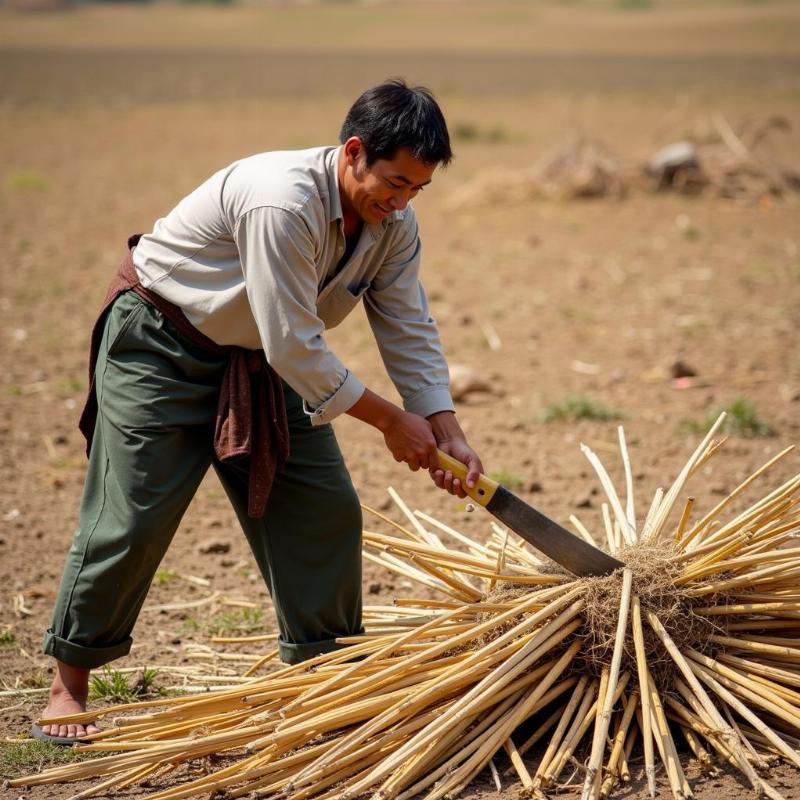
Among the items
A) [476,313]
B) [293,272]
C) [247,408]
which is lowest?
[247,408]

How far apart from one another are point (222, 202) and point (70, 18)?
52.0 meters

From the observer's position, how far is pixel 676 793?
2215 millimetres

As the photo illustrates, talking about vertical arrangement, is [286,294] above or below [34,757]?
above

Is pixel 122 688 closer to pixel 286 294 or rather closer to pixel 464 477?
pixel 464 477

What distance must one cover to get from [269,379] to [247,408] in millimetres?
106

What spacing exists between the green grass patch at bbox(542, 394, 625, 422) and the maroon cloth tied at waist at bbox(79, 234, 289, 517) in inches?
102

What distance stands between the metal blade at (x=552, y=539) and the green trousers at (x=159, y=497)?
416 mm

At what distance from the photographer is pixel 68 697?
8.88 ft

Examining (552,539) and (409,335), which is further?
(409,335)

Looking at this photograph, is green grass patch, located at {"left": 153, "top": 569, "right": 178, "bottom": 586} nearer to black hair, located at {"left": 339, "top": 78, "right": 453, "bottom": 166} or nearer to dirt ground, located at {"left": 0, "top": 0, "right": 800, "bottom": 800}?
dirt ground, located at {"left": 0, "top": 0, "right": 800, "bottom": 800}

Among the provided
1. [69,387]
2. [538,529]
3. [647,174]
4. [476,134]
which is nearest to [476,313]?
[69,387]

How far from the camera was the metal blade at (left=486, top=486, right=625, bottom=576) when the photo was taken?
2.57m

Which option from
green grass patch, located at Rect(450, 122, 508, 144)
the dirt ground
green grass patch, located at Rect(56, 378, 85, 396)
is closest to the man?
the dirt ground

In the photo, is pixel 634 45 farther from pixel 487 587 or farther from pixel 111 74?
pixel 487 587
